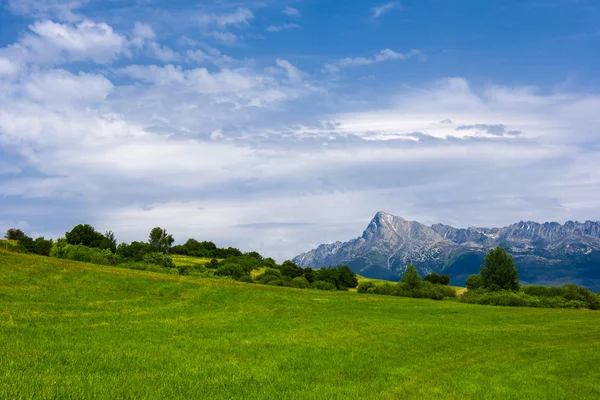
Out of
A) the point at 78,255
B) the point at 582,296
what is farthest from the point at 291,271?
the point at 582,296

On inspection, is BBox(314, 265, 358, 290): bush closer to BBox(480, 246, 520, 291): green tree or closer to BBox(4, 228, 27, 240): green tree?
BBox(480, 246, 520, 291): green tree

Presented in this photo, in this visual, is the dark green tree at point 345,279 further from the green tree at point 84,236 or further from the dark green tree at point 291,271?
the green tree at point 84,236

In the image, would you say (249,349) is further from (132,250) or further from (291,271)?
(132,250)

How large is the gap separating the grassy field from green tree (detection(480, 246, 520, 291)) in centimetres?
8586

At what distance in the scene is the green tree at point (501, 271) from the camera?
138 metres

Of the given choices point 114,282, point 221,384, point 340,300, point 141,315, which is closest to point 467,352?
point 221,384

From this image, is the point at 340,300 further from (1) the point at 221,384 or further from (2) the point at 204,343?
(1) the point at 221,384

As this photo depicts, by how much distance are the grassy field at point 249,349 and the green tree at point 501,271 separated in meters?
85.9

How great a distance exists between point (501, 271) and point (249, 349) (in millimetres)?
128157

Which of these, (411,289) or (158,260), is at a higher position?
(158,260)

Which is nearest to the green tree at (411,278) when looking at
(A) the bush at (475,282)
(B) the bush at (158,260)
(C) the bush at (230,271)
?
(A) the bush at (475,282)

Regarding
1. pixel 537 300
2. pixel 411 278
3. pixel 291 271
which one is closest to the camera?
pixel 537 300

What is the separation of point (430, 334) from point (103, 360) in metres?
28.7

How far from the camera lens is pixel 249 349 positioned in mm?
28609
